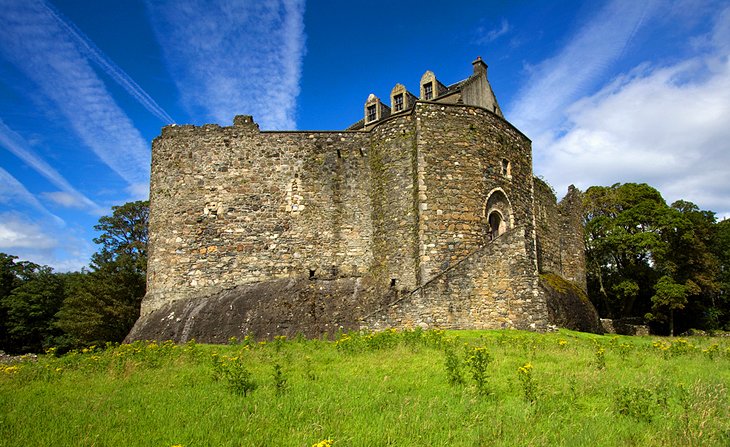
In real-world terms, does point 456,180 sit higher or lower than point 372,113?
lower

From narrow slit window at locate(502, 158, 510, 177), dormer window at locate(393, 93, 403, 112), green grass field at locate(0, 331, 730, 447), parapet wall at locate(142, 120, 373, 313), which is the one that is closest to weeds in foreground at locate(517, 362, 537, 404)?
green grass field at locate(0, 331, 730, 447)

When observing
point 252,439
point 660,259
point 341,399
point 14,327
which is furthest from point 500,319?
point 14,327

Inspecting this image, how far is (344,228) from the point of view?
813 inches

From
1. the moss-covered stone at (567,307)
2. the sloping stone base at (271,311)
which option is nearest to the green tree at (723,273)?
the moss-covered stone at (567,307)

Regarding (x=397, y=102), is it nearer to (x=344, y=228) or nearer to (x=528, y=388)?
(x=344, y=228)

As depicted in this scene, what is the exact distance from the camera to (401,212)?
19125 millimetres

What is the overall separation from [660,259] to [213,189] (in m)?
32.1

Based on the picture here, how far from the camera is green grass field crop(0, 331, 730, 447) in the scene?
6.00 metres

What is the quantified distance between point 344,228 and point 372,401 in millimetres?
13553

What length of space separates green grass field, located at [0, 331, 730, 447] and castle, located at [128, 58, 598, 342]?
6.33m

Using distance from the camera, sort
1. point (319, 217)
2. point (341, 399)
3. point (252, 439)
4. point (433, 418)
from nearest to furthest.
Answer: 1. point (252, 439)
2. point (433, 418)
3. point (341, 399)
4. point (319, 217)

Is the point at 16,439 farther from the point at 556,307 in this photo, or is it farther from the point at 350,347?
the point at 556,307

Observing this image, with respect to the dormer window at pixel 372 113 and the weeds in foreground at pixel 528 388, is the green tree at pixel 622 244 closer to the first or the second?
the dormer window at pixel 372 113

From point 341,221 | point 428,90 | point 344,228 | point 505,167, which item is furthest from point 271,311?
point 428,90
